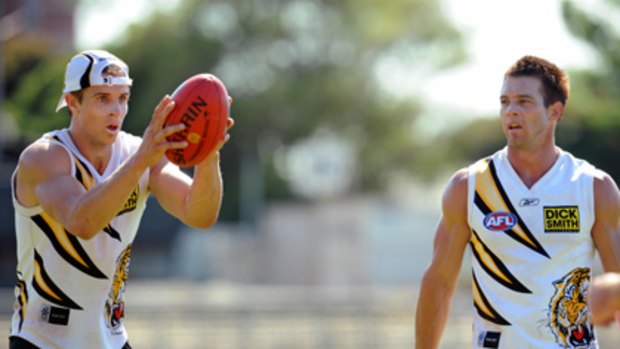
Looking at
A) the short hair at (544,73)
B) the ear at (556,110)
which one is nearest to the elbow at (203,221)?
the short hair at (544,73)

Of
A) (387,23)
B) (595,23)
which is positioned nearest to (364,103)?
(387,23)

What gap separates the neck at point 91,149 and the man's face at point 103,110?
7cm

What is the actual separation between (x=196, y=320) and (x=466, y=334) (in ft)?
14.2

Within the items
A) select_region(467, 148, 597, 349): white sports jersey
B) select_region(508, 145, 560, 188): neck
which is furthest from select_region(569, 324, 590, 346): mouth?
select_region(508, 145, 560, 188): neck

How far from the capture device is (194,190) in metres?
6.62

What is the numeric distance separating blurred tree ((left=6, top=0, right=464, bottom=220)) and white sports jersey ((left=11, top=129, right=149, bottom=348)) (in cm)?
4390

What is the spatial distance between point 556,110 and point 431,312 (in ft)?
4.57

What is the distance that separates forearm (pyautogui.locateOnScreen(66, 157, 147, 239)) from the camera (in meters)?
5.99

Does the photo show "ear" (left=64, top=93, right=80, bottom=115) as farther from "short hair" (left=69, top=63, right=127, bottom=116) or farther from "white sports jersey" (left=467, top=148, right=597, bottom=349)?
"white sports jersey" (left=467, top=148, right=597, bottom=349)

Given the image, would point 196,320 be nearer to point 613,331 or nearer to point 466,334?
point 466,334

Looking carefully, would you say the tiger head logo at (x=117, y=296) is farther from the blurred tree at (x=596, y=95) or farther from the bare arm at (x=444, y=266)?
the blurred tree at (x=596, y=95)

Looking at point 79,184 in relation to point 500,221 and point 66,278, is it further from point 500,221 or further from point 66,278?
point 500,221

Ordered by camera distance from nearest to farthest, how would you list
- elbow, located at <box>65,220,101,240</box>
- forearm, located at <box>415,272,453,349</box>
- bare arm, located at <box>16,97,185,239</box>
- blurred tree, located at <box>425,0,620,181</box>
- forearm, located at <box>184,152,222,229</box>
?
bare arm, located at <box>16,97,185,239</box> → elbow, located at <box>65,220,101,240</box> → forearm, located at <box>184,152,222,229</box> → forearm, located at <box>415,272,453,349</box> → blurred tree, located at <box>425,0,620,181</box>

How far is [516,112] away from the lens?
6.79 metres
